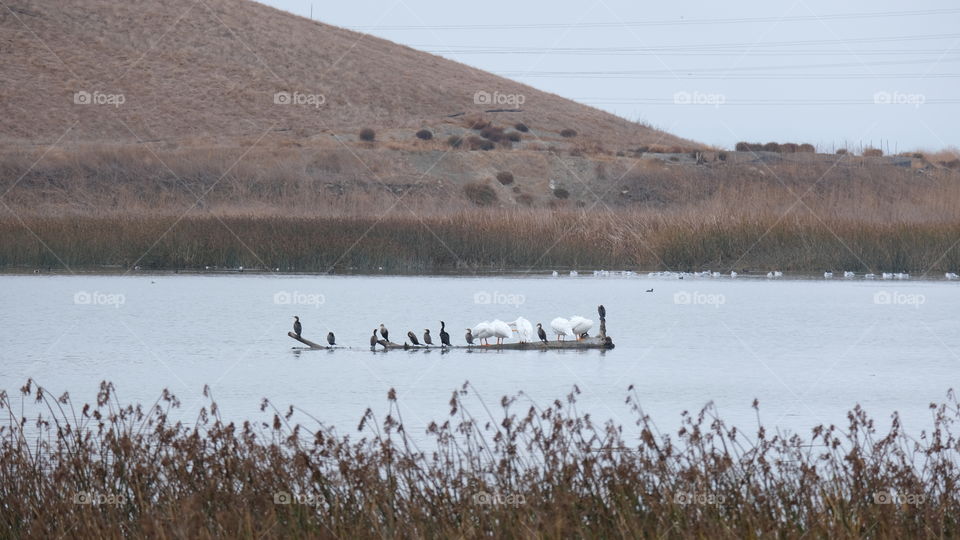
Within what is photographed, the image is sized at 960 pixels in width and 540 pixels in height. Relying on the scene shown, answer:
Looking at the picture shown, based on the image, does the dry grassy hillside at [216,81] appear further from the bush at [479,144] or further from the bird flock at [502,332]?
the bird flock at [502,332]

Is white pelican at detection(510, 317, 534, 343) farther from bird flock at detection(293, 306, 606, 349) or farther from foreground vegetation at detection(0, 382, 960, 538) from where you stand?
foreground vegetation at detection(0, 382, 960, 538)

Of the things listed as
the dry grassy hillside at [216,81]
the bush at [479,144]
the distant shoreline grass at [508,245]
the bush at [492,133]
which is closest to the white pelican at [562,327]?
the distant shoreline grass at [508,245]

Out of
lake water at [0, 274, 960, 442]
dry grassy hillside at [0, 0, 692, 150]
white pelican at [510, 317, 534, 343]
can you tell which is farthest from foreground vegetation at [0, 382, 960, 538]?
dry grassy hillside at [0, 0, 692, 150]

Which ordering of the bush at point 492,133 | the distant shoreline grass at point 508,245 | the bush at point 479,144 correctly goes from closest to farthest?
the distant shoreline grass at point 508,245
the bush at point 479,144
the bush at point 492,133

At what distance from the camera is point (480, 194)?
50.5 m

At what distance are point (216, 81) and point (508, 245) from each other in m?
42.8

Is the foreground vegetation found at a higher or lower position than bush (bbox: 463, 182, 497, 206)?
lower

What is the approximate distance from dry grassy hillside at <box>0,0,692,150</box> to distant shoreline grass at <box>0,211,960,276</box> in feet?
94.6

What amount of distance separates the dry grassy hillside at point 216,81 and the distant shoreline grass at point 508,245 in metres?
28.8

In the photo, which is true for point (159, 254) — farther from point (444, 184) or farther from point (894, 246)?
point (444, 184)

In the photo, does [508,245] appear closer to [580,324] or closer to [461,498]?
[580,324]

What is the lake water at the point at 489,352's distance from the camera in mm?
12941

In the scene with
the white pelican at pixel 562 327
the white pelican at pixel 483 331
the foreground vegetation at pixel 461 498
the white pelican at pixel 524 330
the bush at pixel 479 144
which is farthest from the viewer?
the bush at pixel 479 144

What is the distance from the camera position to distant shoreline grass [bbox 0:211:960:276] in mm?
29250
